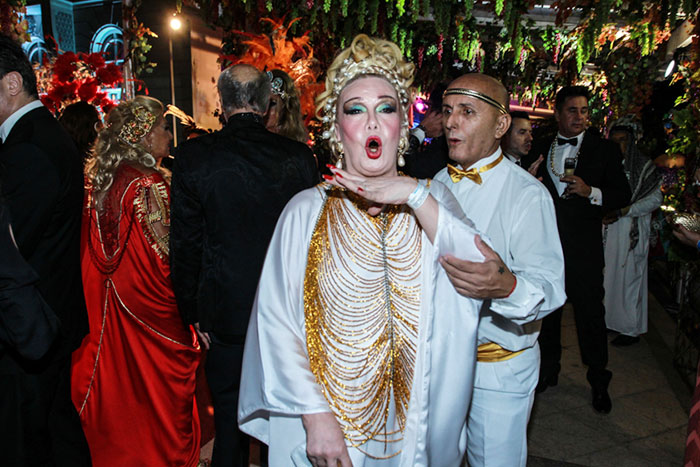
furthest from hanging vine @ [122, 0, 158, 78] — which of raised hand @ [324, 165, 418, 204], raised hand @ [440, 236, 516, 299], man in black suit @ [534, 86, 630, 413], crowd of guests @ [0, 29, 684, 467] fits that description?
raised hand @ [440, 236, 516, 299]

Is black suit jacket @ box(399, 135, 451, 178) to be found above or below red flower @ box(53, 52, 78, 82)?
below

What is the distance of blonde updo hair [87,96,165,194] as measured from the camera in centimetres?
290

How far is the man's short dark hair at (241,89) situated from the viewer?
7.95ft

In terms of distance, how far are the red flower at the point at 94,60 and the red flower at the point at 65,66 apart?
0.09m

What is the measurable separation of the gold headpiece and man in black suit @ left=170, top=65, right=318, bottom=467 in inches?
31.6

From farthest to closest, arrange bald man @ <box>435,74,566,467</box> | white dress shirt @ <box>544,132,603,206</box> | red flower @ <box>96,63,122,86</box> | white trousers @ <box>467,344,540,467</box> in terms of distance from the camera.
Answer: red flower @ <box>96,63,122,86</box> < white dress shirt @ <box>544,132,603,206</box> < white trousers @ <box>467,344,540,467</box> < bald man @ <box>435,74,566,467</box>

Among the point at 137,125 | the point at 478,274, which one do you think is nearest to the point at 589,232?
the point at 478,274

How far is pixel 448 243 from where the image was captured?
1438mm

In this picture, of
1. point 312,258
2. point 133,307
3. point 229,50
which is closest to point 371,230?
point 312,258

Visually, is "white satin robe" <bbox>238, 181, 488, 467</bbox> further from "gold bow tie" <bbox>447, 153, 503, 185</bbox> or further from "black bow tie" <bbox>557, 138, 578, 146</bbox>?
"black bow tie" <bbox>557, 138, 578, 146</bbox>

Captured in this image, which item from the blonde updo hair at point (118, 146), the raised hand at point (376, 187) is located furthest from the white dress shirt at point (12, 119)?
the raised hand at point (376, 187)

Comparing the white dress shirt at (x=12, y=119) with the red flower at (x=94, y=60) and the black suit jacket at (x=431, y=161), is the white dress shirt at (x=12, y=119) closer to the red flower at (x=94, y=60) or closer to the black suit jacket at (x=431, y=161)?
the black suit jacket at (x=431, y=161)

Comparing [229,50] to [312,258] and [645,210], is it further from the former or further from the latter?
[312,258]

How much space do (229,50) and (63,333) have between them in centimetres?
528
